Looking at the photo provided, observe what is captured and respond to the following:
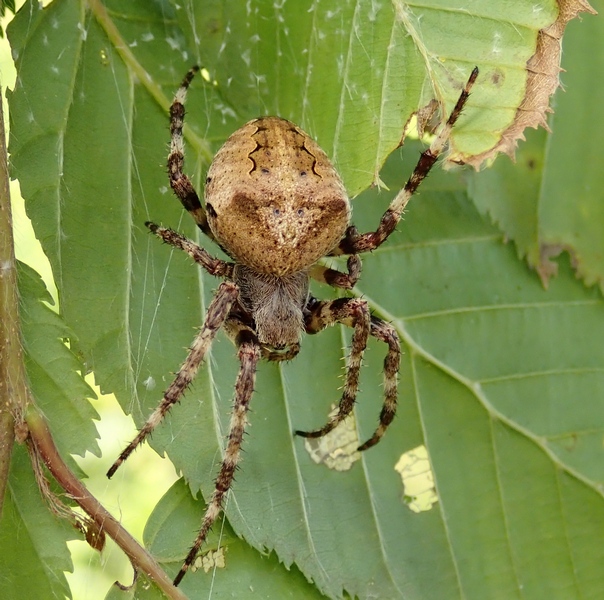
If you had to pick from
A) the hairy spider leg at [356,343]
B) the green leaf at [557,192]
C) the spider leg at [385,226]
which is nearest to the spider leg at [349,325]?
the hairy spider leg at [356,343]

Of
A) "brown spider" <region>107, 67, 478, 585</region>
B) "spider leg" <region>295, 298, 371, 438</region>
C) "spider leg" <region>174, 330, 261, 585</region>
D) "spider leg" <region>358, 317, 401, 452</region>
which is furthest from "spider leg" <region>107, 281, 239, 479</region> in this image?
"spider leg" <region>358, 317, 401, 452</region>

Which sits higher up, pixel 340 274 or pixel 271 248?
pixel 340 274

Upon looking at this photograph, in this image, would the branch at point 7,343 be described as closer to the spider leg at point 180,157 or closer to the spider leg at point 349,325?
the spider leg at point 180,157

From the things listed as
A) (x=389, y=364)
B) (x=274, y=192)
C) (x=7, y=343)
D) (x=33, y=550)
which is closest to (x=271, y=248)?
(x=274, y=192)

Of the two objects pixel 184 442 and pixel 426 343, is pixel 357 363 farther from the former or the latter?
pixel 184 442

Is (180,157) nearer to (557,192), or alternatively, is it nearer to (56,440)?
(56,440)

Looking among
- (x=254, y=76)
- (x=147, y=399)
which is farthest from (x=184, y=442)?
(x=254, y=76)

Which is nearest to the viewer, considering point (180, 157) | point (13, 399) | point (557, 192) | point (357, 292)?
point (13, 399)

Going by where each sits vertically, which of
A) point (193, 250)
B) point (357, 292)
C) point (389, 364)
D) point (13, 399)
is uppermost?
point (357, 292)
